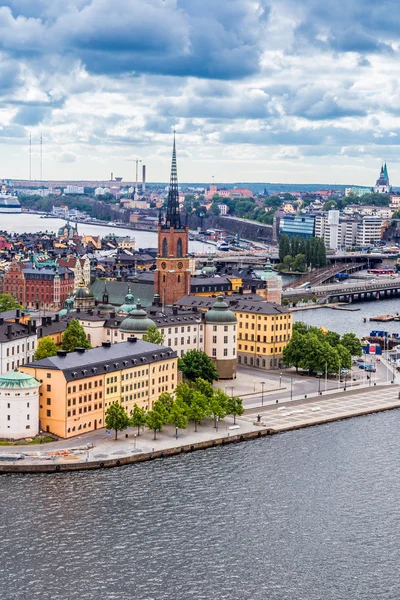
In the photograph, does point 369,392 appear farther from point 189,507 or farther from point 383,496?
point 189,507

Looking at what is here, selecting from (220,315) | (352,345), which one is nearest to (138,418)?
(220,315)

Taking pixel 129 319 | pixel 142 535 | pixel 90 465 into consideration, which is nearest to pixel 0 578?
pixel 142 535

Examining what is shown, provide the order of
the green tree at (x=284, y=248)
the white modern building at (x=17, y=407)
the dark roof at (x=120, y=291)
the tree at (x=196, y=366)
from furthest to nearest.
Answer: the green tree at (x=284, y=248), the dark roof at (x=120, y=291), the tree at (x=196, y=366), the white modern building at (x=17, y=407)

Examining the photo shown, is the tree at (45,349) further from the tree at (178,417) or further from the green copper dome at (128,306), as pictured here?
the tree at (178,417)

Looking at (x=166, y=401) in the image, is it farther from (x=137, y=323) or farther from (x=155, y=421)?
(x=137, y=323)

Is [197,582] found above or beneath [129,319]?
beneath

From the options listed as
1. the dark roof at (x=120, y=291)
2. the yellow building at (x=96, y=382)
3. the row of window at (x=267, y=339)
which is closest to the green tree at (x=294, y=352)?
the row of window at (x=267, y=339)
